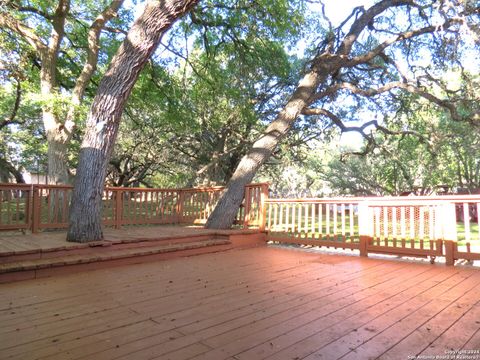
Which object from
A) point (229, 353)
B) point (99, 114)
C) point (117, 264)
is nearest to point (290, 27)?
point (99, 114)

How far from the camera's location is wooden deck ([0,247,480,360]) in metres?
1.94

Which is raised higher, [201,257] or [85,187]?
[85,187]

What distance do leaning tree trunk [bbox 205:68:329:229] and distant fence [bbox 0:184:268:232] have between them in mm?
271

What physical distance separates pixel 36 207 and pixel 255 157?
4.26 metres

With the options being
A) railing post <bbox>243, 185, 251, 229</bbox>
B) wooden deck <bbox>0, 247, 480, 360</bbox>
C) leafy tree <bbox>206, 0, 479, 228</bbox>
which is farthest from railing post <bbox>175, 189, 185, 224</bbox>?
wooden deck <bbox>0, 247, 480, 360</bbox>

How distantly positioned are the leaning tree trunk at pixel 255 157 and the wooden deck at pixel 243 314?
2628 mm

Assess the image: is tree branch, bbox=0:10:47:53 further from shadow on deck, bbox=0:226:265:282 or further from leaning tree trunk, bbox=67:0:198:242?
shadow on deck, bbox=0:226:265:282

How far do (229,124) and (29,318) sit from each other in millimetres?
9780

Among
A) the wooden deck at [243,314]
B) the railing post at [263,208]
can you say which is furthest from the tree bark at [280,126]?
the wooden deck at [243,314]

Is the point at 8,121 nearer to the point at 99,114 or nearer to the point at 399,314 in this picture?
the point at 99,114

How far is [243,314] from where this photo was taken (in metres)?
2.54

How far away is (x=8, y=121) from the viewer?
12.5 metres

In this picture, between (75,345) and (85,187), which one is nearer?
(75,345)

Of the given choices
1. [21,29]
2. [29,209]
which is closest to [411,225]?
[29,209]
